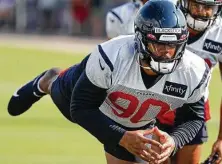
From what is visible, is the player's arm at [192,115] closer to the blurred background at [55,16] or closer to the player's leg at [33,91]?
the player's leg at [33,91]

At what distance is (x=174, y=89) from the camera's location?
566 cm

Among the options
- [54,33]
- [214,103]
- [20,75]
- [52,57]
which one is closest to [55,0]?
[54,33]

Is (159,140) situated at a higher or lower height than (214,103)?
higher

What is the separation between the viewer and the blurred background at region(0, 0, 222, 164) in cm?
880

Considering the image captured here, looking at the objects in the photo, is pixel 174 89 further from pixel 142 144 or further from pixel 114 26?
pixel 114 26

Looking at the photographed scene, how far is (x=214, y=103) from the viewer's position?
12391 mm

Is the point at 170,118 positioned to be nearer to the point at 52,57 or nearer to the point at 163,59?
the point at 163,59

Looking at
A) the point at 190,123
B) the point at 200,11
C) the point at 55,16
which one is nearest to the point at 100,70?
the point at 190,123

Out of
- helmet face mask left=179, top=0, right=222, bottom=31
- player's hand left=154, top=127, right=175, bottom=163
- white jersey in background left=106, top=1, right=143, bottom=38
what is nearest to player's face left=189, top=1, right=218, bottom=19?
helmet face mask left=179, top=0, right=222, bottom=31

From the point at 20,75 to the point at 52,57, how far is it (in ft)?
9.82

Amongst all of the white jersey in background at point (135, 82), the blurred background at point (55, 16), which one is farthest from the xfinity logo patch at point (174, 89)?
the blurred background at point (55, 16)

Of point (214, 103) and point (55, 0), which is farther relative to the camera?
point (55, 0)

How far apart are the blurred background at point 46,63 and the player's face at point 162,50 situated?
294 cm

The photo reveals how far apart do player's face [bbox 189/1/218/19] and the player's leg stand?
1140 mm
